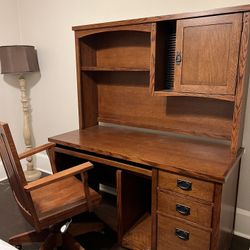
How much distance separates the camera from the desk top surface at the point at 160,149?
52.2 inches

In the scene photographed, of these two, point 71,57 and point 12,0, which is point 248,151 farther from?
point 12,0

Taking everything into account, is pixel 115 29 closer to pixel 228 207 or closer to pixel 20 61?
pixel 20 61

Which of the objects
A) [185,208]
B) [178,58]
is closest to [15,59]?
[178,58]

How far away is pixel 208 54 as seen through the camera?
4.75 ft

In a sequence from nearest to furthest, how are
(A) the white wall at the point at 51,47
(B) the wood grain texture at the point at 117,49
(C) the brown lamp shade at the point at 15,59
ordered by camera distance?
(B) the wood grain texture at the point at 117,49
(A) the white wall at the point at 51,47
(C) the brown lamp shade at the point at 15,59

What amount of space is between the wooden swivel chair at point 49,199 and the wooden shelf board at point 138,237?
232 mm

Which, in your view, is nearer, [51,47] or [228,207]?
[228,207]

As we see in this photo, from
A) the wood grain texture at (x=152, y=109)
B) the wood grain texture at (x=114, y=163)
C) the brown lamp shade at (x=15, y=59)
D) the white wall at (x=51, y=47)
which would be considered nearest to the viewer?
the wood grain texture at (x=114, y=163)

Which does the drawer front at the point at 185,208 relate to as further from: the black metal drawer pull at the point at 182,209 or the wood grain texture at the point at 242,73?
the wood grain texture at the point at 242,73

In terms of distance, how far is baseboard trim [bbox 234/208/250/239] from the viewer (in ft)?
5.91

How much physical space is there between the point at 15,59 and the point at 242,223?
243 centimetres

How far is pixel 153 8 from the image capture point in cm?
187

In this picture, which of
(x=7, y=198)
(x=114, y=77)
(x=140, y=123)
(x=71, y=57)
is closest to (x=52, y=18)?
(x=71, y=57)

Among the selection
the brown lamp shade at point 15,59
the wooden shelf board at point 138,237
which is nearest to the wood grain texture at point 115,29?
the brown lamp shade at point 15,59
